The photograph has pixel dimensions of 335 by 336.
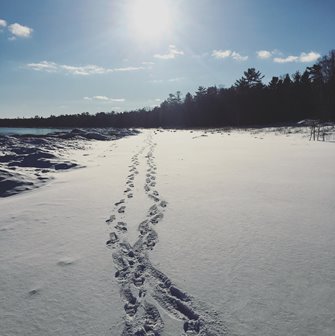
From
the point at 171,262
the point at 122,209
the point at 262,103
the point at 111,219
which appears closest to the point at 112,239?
the point at 111,219

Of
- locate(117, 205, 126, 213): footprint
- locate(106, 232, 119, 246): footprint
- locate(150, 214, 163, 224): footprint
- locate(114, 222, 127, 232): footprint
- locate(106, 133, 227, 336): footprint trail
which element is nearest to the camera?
locate(106, 133, 227, 336): footprint trail

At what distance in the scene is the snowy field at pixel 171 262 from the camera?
2.60 m

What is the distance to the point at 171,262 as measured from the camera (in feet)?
11.8

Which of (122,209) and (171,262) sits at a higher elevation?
(122,209)

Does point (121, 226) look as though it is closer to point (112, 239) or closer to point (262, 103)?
point (112, 239)

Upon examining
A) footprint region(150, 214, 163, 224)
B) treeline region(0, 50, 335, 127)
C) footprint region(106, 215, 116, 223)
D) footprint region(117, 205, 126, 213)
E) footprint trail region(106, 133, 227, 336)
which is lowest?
footprint trail region(106, 133, 227, 336)

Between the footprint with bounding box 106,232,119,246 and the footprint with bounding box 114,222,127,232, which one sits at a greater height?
the footprint with bounding box 114,222,127,232

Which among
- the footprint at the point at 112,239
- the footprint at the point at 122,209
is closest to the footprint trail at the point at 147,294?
the footprint at the point at 112,239

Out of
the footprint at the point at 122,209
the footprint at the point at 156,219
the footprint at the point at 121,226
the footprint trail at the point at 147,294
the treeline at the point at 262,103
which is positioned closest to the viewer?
the footprint trail at the point at 147,294

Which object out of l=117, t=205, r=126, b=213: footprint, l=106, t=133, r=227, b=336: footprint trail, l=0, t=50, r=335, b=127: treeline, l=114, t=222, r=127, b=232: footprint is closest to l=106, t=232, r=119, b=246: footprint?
l=106, t=133, r=227, b=336: footprint trail

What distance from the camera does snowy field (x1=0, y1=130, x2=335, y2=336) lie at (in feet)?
8.53

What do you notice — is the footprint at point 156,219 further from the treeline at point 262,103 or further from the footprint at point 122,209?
the treeline at point 262,103

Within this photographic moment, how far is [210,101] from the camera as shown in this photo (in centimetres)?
7000

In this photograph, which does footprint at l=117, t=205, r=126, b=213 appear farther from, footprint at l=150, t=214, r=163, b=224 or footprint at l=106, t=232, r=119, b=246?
footprint at l=106, t=232, r=119, b=246
